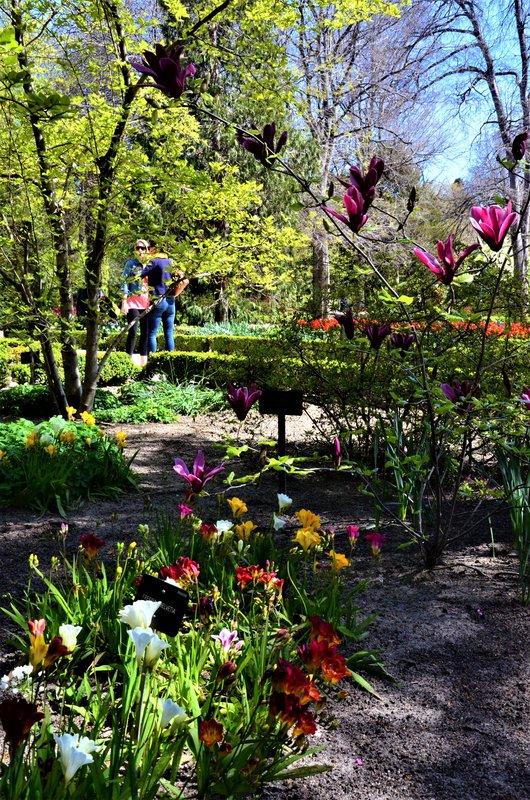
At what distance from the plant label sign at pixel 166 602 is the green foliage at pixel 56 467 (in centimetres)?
230

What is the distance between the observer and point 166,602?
65.6 inches

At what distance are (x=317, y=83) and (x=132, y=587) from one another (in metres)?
18.6

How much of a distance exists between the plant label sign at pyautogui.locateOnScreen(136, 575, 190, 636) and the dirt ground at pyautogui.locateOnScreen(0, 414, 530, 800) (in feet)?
1.62

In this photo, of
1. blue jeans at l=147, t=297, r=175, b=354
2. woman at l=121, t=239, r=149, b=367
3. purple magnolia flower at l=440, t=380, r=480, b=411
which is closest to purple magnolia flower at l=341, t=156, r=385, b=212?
purple magnolia flower at l=440, t=380, r=480, b=411

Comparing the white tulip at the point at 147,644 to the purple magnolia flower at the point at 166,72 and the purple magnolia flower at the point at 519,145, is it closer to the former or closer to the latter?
the purple magnolia flower at the point at 166,72

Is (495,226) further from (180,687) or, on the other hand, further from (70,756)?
(70,756)

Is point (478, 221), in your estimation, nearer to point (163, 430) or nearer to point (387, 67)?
point (163, 430)

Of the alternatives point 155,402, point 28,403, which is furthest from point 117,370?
point 28,403

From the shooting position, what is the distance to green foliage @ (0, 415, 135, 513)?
3988mm

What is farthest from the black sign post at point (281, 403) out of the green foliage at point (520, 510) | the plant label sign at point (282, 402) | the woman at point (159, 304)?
the woman at point (159, 304)

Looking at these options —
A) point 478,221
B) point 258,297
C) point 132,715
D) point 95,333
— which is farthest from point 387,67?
point 132,715

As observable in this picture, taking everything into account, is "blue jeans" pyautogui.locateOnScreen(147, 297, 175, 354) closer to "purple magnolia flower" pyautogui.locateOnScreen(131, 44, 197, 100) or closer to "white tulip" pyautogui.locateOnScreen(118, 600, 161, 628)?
"purple magnolia flower" pyautogui.locateOnScreen(131, 44, 197, 100)

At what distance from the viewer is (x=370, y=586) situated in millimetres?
2980

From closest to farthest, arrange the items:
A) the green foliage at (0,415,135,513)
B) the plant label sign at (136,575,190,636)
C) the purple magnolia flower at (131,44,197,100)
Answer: the plant label sign at (136,575,190,636) → the purple magnolia flower at (131,44,197,100) → the green foliage at (0,415,135,513)
